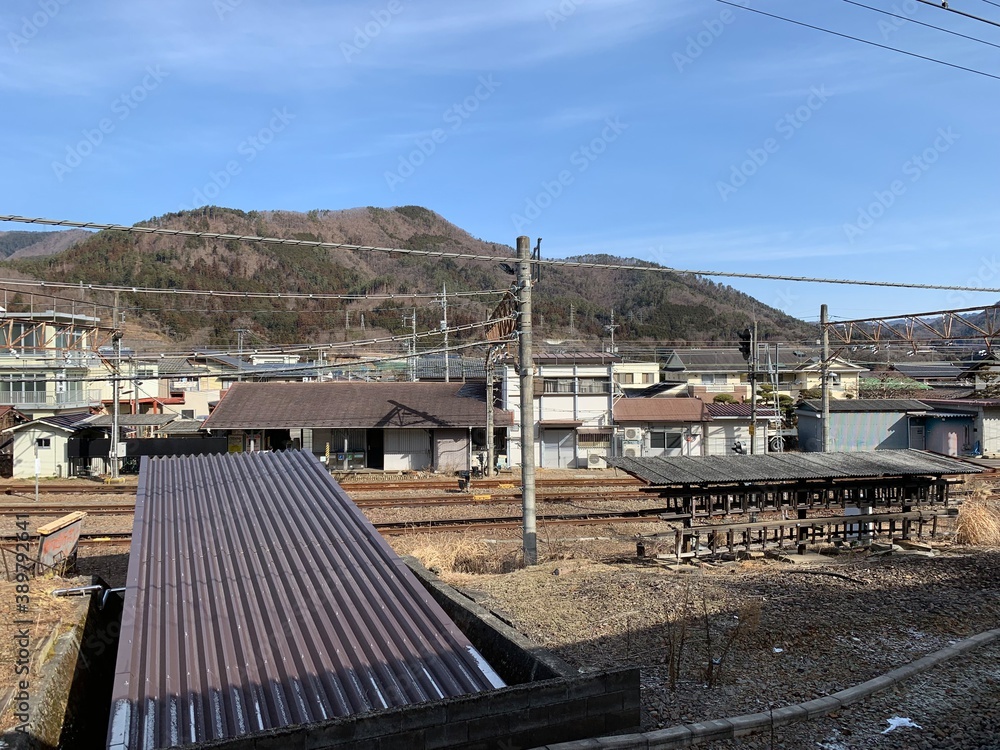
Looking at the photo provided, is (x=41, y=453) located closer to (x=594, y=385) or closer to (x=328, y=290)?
(x=594, y=385)

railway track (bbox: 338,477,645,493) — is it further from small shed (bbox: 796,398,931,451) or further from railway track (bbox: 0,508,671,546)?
small shed (bbox: 796,398,931,451)

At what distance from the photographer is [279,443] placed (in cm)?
2470

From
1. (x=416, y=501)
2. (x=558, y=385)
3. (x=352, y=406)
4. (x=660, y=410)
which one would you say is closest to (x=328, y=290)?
(x=352, y=406)

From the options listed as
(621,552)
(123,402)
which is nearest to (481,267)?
(123,402)

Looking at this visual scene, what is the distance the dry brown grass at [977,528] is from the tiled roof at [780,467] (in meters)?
0.78

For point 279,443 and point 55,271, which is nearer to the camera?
point 279,443

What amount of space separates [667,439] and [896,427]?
450 inches

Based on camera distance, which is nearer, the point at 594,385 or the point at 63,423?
the point at 63,423

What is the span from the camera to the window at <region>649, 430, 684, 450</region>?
83.1ft

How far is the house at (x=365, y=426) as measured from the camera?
23031mm

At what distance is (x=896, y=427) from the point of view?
2947 centimetres

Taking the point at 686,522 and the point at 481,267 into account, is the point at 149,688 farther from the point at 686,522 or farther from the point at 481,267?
the point at 481,267

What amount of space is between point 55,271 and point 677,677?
98.0 m

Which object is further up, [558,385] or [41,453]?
[558,385]
